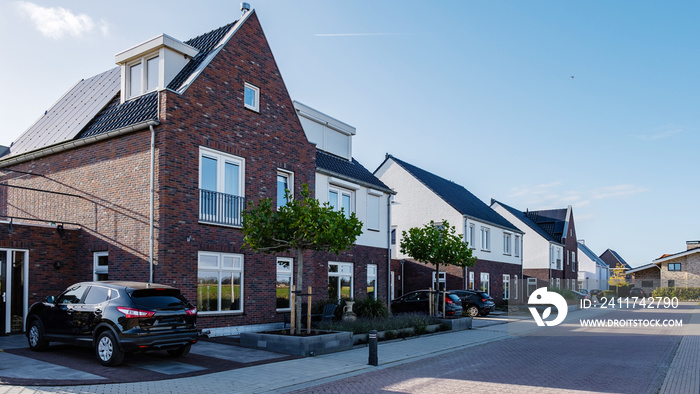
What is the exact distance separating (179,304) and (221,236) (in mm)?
4612

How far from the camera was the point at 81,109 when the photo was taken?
17766 mm

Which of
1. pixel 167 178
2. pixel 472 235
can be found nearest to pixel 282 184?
pixel 167 178

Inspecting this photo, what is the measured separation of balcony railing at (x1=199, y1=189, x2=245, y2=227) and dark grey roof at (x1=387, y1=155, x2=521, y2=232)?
58.8ft

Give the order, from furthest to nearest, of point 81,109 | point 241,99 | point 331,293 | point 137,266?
point 331,293, point 81,109, point 241,99, point 137,266

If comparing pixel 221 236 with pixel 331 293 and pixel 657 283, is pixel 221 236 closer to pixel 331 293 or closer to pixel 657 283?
pixel 331 293

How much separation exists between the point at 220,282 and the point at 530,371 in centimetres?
821

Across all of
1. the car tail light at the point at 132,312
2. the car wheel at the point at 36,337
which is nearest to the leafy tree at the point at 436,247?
the car tail light at the point at 132,312

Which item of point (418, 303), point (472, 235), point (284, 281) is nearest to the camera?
point (284, 281)

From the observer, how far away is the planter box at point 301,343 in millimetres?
12320

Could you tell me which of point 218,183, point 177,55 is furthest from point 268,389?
point 177,55

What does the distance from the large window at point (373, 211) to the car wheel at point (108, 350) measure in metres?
14.0

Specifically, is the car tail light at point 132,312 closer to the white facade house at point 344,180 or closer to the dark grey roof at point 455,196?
the white facade house at point 344,180

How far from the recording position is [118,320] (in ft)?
32.7

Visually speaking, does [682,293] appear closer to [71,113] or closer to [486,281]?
[486,281]
